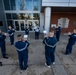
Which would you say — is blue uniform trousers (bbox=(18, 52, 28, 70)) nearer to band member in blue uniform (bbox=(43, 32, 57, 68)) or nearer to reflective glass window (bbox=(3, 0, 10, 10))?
band member in blue uniform (bbox=(43, 32, 57, 68))

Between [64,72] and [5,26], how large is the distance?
1319 cm

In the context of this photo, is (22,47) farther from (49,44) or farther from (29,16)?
(29,16)

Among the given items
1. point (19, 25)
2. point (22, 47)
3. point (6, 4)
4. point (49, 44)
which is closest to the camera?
point (22, 47)

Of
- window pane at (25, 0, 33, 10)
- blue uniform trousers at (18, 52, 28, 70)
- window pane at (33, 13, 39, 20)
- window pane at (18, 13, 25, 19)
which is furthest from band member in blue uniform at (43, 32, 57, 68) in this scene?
window pane at (18, 13, 25, 19)

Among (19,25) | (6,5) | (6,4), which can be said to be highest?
(6,4)

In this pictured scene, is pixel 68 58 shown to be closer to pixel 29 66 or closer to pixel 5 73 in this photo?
pixel 29 66

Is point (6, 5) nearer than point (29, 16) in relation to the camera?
Yes

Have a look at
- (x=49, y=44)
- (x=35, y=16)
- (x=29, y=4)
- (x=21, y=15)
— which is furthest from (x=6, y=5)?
(x=49, y=44)

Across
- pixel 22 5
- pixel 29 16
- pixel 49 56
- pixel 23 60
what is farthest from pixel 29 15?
pixel 23 60

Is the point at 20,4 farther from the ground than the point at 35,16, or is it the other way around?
the point at 20,4

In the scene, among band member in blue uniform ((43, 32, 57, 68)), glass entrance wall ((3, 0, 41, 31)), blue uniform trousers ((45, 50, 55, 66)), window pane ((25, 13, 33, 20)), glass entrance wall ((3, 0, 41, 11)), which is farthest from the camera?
window pane ((25, 13, 33, 20))

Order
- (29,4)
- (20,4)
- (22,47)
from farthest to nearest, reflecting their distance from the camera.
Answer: (29,4)
(20,4)
(22,47)

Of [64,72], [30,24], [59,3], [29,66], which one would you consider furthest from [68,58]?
[30,24]

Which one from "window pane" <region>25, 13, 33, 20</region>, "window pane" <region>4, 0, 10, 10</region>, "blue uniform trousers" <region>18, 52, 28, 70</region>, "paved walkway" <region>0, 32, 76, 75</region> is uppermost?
"window pane" <region>4, 0, 10, 10</region>
